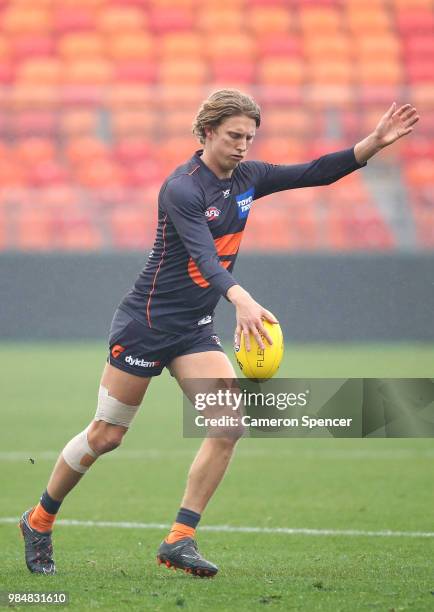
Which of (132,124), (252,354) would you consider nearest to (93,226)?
(132,124)

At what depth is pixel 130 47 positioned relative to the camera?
22.8 m

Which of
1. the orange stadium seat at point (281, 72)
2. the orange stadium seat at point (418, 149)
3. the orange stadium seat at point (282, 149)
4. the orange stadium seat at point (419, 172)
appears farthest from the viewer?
the orange stadium seat at point (281, 72)

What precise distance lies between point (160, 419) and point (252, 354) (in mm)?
6935

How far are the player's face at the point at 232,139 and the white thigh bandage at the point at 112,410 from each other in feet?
4.19

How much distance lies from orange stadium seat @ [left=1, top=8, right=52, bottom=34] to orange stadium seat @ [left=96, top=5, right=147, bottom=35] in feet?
3.48

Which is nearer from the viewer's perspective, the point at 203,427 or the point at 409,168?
the point at 203,427

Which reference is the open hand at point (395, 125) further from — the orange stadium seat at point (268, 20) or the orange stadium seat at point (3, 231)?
the orange stadium seat at point (268, 20)

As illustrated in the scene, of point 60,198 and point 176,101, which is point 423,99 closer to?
point 176,101

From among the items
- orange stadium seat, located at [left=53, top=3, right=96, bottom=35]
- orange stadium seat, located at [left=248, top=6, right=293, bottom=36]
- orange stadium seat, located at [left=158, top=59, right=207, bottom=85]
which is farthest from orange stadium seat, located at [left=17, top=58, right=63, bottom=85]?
orange stadium seat, located at [left=248, top=6, right=293, bottom=36]

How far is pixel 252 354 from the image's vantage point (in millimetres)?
5387

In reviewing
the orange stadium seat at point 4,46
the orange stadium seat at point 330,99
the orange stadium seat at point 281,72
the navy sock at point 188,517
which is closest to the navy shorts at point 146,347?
the navy sock at point 188,517

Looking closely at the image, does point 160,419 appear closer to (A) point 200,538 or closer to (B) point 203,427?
(A) point 200,538

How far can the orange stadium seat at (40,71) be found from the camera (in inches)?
874

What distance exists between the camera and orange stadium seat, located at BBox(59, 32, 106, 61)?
74.6 feet
